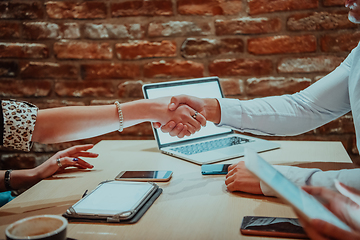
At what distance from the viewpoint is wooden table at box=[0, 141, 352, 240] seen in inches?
26.7

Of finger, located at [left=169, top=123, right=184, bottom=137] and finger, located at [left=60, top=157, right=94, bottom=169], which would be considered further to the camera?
finger, located at [left=169, top=123, right=184, bottom=137]

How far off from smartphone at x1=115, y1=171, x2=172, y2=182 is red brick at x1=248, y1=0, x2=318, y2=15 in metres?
1.01

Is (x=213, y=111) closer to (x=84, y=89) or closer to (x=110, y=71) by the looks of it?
(x=110, y=71)

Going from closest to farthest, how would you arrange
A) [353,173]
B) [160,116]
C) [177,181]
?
[353,173]
[177,181]
[160,116]

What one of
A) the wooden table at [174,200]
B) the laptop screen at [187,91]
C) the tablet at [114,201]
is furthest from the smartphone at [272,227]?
the laptop screen at [187,91]

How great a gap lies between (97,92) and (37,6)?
0.55m

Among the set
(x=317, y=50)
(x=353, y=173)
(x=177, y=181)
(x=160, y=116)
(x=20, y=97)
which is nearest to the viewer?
(x=353, y=173)

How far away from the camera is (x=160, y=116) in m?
1.28

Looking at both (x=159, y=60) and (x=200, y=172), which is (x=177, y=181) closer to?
(x=200, y=172)

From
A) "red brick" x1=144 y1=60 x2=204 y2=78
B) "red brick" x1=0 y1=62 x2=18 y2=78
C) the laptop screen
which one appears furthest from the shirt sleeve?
"red brick" x1=0 y1=62 x2=18 y2=78

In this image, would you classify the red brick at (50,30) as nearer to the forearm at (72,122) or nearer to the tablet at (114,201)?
the forearm at (72,122)

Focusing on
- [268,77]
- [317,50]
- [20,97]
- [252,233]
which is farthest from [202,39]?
[252,233]

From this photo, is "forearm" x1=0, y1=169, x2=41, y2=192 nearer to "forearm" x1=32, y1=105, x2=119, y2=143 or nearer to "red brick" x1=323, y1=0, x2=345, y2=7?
"forearm" x1=32, y1=105, x2=119, y2=143

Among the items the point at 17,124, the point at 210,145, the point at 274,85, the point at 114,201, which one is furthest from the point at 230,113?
the point at 17,124
